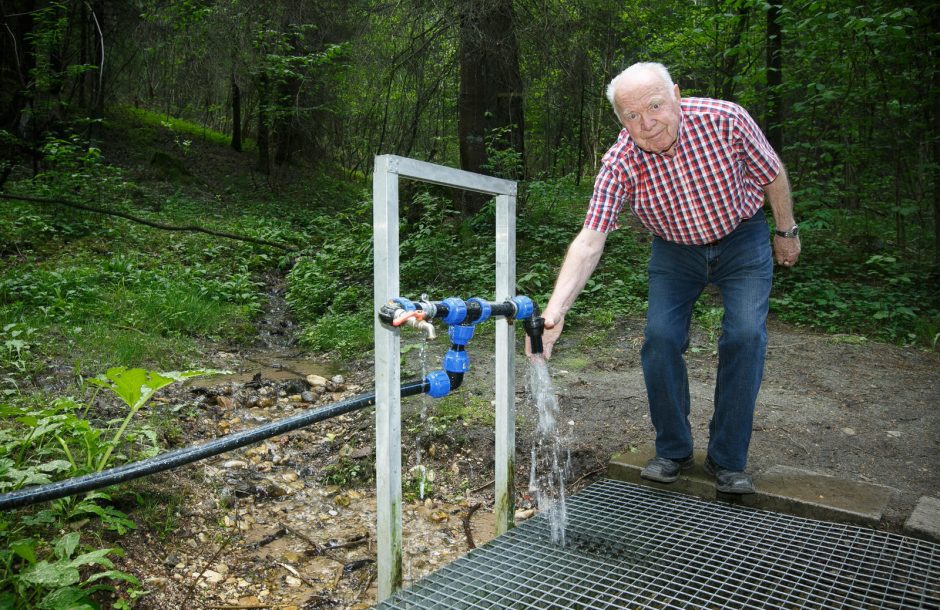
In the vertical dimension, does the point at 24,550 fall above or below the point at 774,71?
below

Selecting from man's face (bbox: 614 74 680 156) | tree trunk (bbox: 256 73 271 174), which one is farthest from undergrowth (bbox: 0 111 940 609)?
tree trunk (bbox: 256 73 271 174)

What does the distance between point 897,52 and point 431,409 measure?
20.1 ft

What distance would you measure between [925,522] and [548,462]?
150 cm

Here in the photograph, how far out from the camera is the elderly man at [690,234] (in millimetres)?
2201

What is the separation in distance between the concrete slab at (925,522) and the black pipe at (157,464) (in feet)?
5.60

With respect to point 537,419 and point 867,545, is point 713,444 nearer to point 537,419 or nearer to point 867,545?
point 867,545

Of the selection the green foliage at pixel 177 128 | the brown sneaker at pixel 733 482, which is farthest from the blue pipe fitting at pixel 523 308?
the green foliage at pixel 177 128

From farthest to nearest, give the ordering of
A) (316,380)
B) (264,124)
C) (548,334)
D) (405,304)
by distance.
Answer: (264,124)
(316,380)
(548,334)
(405,304)

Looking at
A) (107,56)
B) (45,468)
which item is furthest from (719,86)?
(107,56)

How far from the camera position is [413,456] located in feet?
10.5

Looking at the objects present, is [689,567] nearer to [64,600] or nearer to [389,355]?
[389,355]

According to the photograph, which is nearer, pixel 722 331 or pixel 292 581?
pixel 292 581

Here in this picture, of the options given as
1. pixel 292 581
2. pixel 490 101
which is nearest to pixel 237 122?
pixel 490 101

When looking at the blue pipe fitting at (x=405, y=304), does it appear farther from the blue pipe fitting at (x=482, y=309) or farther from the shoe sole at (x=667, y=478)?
the shoe sole at (x=667, y=478)
